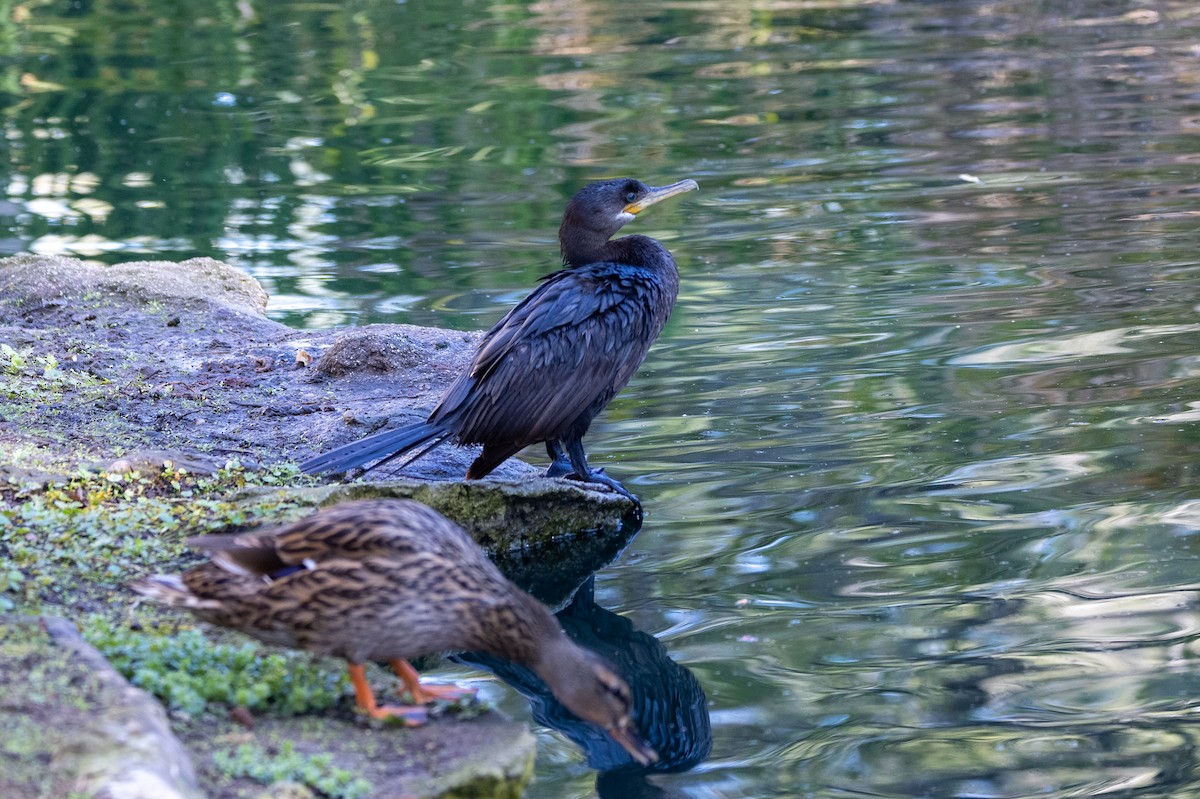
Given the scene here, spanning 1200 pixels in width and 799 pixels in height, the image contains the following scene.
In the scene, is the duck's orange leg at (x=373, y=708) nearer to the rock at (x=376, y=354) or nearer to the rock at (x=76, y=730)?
the rock at (x=76, y=730)

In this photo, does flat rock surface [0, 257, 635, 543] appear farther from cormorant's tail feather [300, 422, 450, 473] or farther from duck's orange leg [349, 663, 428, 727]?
duck's orange leg [349, 663, 428, 727]

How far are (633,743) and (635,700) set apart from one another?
0.63 metres

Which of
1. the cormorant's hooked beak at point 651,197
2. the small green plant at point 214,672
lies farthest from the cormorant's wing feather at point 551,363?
the small green plant at point 214,672

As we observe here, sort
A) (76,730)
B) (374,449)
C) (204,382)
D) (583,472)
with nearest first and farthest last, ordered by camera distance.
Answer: (76,730)
(374,449)
(583,472)
(204,382)

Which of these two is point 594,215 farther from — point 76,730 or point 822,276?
point 76,730

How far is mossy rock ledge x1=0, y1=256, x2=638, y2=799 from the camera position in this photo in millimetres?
2855

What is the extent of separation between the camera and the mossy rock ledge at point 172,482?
9.37 feet

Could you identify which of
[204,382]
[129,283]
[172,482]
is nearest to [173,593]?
[172,482]

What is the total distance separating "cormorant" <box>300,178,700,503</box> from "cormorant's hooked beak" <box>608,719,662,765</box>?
1724 mm

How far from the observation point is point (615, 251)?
567cm

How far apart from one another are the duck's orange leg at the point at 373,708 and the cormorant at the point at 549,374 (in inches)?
68.6

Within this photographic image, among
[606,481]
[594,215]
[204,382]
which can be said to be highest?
[594,215]

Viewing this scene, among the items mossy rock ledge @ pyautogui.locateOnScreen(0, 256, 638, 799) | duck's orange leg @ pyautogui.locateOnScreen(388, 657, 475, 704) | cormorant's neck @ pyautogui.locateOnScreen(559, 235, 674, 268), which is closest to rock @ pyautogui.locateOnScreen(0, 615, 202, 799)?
mossy rock ledge @ pyautogui.locateOnScreen(0, 256, 638, 799)

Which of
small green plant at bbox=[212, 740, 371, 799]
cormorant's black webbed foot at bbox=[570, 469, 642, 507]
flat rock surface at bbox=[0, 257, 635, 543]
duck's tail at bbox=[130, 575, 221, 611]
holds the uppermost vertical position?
duck's tail at bbox=[130, 575, 221, 611]
